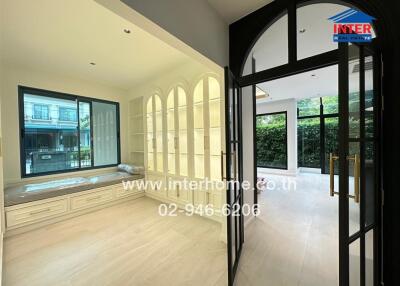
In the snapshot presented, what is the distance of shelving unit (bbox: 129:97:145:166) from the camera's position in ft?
15.7

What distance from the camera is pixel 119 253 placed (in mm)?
2086

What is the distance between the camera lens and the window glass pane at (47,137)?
3410mm

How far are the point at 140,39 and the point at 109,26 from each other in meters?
0.41

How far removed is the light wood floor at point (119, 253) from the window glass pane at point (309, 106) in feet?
20.1

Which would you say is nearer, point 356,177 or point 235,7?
point 356,177

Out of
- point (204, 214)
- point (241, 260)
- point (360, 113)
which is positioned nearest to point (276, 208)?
point (204, 214)

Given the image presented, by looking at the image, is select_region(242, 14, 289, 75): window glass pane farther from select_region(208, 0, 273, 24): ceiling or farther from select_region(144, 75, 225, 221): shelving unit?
select_region(144, 75, 225, 221): shelving unit

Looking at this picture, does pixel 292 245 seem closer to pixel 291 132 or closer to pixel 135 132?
pixel 135 132

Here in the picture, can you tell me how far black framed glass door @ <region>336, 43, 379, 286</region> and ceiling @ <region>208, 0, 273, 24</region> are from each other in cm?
117

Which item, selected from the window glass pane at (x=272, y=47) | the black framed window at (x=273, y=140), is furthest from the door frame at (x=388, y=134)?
the black framed window at (x=273, y=140)

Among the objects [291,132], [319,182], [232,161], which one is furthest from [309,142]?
[232,161]

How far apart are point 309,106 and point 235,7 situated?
242 inches

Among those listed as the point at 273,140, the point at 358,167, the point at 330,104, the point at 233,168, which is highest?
the point at 330,104

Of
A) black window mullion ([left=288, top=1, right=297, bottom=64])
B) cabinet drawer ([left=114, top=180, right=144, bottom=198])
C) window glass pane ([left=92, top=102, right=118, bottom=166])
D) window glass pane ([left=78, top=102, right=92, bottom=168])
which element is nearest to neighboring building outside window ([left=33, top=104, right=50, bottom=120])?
window glass pane ([left=78, top=102, right=92, bottom=168])
